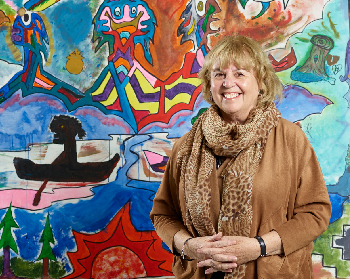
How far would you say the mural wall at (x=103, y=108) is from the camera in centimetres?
272

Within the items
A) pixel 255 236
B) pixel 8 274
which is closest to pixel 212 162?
pixel 255 236

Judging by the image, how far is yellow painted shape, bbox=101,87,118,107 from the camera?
9.15ft

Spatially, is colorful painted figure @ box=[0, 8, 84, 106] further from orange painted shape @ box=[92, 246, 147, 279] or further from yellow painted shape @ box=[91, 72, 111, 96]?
orange painted shape @ box=[92, 246, 147, 279]

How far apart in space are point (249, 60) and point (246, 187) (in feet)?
1.79

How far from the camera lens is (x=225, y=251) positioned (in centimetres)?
147

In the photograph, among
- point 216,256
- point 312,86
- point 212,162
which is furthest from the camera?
point 312,86

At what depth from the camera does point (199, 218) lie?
155 centimetres

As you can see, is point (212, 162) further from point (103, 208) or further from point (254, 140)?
point (103, 208)

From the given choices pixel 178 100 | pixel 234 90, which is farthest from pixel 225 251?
pixel 178 100

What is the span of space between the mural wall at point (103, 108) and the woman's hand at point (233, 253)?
1.32 metres

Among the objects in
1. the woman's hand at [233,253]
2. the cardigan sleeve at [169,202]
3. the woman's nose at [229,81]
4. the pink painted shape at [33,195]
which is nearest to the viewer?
the woman's hand at [233,253]

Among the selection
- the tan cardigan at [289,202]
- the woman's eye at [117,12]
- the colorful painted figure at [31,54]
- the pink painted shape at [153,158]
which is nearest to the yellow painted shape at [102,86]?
the colorful painted figure at [31,54]

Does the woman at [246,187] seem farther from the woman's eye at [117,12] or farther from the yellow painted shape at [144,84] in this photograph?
the woman's eye at [117,12]

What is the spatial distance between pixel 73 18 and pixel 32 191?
135 centimetres
